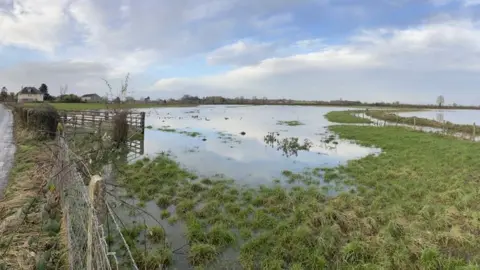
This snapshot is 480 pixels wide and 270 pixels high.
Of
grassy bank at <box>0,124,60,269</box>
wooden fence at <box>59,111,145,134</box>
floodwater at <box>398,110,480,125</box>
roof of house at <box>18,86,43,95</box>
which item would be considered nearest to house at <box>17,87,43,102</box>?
roof of house at <box>18,86,43,95</box>

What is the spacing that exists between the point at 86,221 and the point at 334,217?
17.6 feet

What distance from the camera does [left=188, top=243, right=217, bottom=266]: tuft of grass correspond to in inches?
219

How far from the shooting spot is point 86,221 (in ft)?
13.5

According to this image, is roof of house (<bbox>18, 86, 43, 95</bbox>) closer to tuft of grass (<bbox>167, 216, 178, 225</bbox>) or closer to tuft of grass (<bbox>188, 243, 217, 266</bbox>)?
tuft of grass (<bbox>167, 216, 178, 225</bbox>)

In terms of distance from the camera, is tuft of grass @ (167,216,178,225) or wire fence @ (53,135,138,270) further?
tuft of grass @ (167,216,178,225)

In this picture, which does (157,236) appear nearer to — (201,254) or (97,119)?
(201,254)

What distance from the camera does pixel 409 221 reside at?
7.20 metres

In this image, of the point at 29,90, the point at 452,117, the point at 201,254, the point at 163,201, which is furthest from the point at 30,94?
the point at 452,117

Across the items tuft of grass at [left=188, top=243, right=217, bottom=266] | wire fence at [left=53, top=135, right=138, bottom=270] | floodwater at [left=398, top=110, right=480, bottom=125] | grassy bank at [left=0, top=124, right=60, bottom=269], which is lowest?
tuft of grass at [left=188, top=243, right=217, bottom=266]

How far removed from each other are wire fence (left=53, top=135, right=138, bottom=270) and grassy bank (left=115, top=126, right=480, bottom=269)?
144cm

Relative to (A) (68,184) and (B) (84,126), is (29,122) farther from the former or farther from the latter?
(A) (68,184)

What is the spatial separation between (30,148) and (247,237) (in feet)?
38.5

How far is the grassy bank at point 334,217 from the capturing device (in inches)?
221

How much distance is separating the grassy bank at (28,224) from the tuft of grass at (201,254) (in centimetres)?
215
